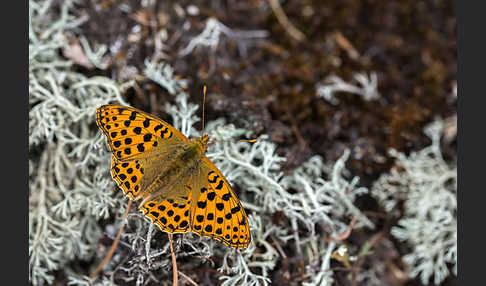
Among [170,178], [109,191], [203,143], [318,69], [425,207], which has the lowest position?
[425,207]

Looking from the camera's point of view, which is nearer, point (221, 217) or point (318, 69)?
point (221, 217)

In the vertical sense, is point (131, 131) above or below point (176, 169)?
above

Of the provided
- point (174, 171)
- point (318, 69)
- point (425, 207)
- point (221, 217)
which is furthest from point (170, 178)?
point (425, 207)

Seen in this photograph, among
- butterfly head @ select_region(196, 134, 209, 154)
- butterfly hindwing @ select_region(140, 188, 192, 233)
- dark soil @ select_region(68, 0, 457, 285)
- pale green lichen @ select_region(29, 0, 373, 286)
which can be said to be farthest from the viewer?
dark soil @ select_region(68, 0, 457, 285)

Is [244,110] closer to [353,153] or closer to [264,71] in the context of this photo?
[264,71]

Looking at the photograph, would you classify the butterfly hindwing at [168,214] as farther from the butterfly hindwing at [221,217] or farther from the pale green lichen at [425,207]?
the pale green lichen at [425,207]

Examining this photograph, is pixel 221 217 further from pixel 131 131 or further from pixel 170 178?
pixel 131 131

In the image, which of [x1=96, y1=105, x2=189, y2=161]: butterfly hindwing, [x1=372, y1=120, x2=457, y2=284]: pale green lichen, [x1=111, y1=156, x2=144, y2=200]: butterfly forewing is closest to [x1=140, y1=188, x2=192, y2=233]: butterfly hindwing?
[x1=111, y1=156, x2=144, y2=200]: butterfly forewing

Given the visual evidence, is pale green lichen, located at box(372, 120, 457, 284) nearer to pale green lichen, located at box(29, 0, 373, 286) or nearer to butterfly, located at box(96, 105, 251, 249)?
pale green lichen, located at box(29, 0, 373, 286)
